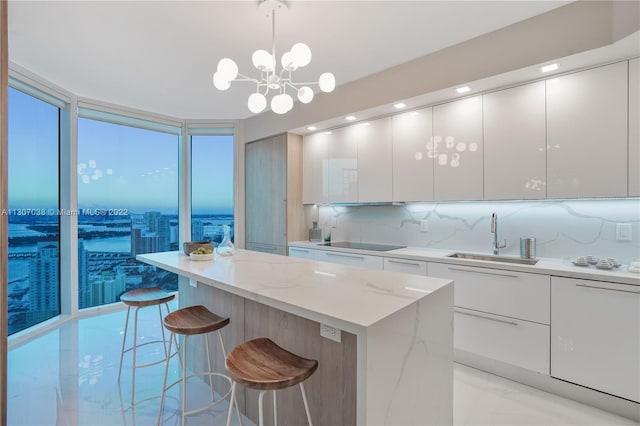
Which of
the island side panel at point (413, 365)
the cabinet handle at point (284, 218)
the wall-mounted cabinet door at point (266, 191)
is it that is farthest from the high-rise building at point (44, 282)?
the island side panel at point (413, 365)

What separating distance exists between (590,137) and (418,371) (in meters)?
2.02

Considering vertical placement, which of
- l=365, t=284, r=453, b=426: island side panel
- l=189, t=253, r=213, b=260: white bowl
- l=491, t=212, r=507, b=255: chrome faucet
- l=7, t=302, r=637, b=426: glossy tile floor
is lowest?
l=7, t=302, r=637, b=426: glossy tile floor

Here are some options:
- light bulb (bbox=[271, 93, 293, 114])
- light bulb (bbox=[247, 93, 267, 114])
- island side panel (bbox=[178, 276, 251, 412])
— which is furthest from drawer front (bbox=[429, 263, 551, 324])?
light bulb (bbox=[247, 93, 267, 114])

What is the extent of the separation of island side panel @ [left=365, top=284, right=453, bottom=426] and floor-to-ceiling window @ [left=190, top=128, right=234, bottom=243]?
3764 mm

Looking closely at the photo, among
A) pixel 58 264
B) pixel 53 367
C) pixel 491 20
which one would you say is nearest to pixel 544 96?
pixel 491 20

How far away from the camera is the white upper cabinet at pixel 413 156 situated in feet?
9.60

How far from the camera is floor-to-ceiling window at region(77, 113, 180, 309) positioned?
3867 mm

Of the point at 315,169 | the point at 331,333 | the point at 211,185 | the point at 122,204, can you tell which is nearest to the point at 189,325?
the point at 331,333

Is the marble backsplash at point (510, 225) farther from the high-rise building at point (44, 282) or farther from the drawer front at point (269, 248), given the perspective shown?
the high-rise building at point (44, 282)

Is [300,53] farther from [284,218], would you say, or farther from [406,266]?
[284,218]

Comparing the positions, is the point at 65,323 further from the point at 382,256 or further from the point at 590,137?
the point at 590,137

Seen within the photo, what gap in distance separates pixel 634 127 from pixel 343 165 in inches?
94.8

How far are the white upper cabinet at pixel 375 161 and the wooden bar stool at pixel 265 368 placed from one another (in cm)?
222

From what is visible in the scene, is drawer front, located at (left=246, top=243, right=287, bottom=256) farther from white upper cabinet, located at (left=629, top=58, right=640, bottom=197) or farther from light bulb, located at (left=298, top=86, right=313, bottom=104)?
white upper cabinet, located at (left=629, top=58, right=640, bottom=197)
